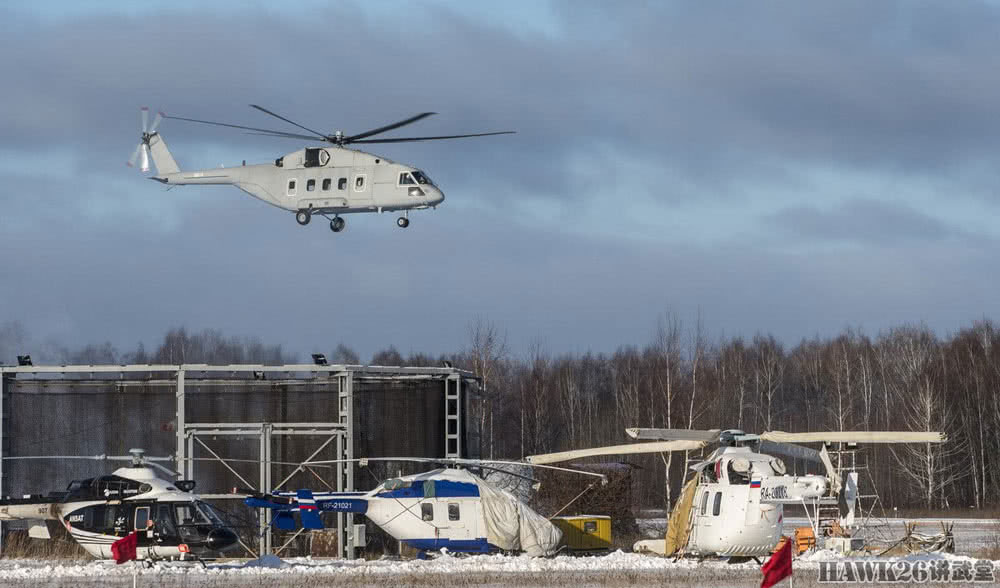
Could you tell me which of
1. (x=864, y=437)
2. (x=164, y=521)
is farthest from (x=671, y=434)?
(x=164, y=521)

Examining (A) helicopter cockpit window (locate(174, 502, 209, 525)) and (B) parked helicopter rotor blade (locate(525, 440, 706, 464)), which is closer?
(B) parked helicopter rotor blade (locate(525, 440, 706, 464))

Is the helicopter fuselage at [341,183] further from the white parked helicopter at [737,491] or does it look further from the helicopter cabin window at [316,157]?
the white parked helicopter at [737,491]

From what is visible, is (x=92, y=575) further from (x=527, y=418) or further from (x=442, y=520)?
(x=527, y=418)

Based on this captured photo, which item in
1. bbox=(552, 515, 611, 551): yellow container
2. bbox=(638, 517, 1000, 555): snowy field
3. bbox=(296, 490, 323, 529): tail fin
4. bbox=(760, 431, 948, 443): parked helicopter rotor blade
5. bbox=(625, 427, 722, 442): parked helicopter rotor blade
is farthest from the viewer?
bbox=(638, 517, 1000, 555): snowy field

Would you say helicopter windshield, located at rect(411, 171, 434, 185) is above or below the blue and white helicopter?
above

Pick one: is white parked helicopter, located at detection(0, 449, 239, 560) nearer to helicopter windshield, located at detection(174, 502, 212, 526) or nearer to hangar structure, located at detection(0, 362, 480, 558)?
helicopter windshield, located at detection(174, 502, 212, 526)

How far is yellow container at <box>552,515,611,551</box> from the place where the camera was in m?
29.5

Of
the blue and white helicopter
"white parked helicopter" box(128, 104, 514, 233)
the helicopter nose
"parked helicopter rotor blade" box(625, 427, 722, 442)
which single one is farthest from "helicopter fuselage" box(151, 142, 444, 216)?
"parked helicopter rotor blade" box(625, 427, 722, 442)

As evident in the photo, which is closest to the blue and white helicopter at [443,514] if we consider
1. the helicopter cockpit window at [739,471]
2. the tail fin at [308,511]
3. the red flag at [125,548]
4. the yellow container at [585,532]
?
the tail fin at [308,511]

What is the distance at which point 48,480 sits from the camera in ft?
101

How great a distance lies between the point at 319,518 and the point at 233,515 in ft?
14.6

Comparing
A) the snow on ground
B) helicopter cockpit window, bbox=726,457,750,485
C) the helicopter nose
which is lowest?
the snow on ground

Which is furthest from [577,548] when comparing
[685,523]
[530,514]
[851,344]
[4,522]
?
[851,344]

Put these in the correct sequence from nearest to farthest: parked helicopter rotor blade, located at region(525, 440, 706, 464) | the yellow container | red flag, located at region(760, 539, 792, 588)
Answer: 1. red flag, located at region(760, 539, 792, 588)
2. parked helicopter rotor blade, located at region(525, 440, 706, 464)
3. the yellow container
